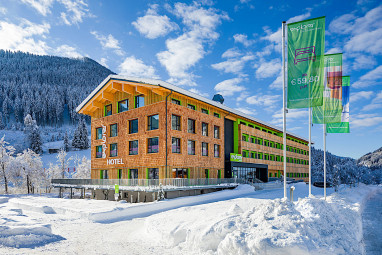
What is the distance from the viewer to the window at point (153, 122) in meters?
28.8

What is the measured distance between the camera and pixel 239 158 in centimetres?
3988

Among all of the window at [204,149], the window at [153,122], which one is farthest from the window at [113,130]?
the window at [204,149]

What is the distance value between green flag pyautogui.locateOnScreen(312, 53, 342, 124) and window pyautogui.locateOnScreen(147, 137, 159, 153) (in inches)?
631

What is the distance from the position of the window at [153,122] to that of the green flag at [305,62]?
1669 centimetres

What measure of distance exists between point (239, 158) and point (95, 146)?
21.6 meters

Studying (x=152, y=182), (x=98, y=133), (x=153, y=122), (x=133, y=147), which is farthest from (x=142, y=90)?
(x=98, y=133)

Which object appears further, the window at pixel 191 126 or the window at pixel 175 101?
the window at pixel 191 126

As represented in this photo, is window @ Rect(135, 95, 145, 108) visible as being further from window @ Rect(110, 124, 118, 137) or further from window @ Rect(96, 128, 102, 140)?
window @ Rect(96, 128, 102, 140)

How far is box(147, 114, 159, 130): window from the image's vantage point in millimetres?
28781

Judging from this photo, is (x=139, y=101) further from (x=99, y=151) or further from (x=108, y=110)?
(x=99, y=151)

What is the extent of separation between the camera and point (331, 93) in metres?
22.9

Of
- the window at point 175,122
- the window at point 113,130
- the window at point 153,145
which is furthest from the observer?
the window at point 113,130

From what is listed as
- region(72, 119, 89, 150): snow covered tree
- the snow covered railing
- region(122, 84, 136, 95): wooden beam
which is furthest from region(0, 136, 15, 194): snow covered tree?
region(72, 119, 89, 150): snow covered tree

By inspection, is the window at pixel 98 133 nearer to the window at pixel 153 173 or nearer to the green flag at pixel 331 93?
the window at pixel 153 173
